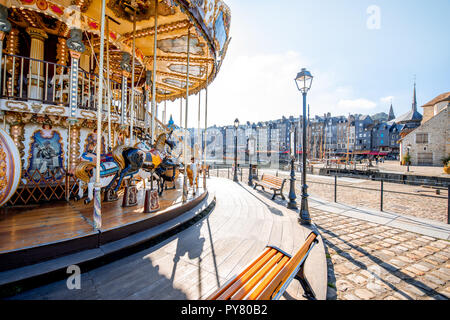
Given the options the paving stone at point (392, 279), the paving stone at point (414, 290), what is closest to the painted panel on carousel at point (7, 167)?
the paving stone at point (392, 279)

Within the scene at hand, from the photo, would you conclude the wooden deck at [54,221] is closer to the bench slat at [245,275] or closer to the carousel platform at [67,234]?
the carousel platform at [67,234]

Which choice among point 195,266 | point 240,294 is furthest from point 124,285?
point 240,294

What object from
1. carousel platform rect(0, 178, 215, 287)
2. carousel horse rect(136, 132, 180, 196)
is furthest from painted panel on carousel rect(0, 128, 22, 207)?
carousel horse rect(136, 132, 180, 196)

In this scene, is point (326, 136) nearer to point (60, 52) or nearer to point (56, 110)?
point (60, 52)

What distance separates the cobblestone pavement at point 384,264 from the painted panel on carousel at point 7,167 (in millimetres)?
6713

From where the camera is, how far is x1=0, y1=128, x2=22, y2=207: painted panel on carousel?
4.26 meters

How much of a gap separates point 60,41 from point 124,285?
9651 mm

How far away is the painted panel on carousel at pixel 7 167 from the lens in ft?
14.0

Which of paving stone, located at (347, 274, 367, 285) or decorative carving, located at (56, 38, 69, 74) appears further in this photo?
decorative carving, located at (56, 38, 69, 74)

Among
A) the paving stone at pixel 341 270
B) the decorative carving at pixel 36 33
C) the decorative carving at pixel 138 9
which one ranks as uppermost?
the decorative carving at pixel 138 9

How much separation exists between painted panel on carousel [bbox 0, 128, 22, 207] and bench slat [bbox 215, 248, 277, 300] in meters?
5.39

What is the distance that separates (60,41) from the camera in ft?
25.6

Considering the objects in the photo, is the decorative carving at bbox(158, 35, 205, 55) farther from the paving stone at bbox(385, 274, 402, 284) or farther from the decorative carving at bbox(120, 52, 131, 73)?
the paving stone at bbox(385, 274, 402, 284)

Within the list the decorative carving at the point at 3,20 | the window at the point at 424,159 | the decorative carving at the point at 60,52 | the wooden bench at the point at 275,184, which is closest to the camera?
the decorative carving at the point at 3,20
